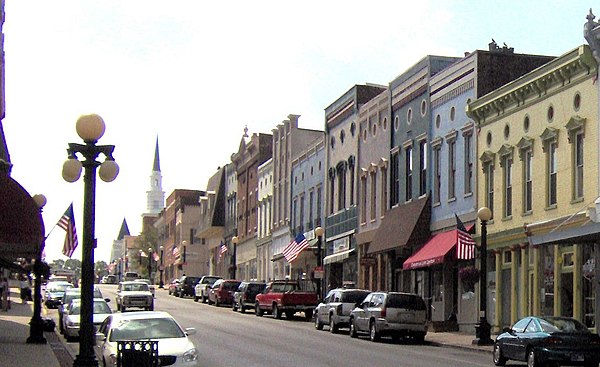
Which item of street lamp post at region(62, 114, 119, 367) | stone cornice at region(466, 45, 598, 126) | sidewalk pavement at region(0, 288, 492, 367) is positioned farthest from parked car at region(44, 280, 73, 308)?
street lamp post at region(62, 114, 119, 367)

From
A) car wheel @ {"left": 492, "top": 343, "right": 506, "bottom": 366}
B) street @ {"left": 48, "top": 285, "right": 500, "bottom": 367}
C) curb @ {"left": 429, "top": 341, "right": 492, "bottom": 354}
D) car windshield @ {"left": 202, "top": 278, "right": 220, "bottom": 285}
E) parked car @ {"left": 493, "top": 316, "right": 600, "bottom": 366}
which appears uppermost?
car windshield @ {"left": 202, "top": 278, "right": 220, "bottom": 285}

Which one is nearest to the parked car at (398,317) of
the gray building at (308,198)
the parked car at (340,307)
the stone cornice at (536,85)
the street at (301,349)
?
the street at (301,349)

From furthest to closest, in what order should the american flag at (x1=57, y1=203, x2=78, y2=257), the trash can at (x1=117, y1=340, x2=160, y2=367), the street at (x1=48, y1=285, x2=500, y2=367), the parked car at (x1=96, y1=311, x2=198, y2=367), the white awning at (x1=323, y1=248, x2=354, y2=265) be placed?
the white awning at (x1=323, y1=248, x2=354, y2=265)
the american flag at (x1=57, y1=203, x2=78, y2=257)
the street at (x1=48, y1=285, x2=500, y2=367)
the parked car at (x1=96, y1=311, x2=198, y2=367)
the trash can at (x1=117, y1=340, x2=160, y2=367)

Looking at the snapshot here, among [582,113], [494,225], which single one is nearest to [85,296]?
[582,113]

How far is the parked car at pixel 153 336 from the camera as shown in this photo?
59.8 ft

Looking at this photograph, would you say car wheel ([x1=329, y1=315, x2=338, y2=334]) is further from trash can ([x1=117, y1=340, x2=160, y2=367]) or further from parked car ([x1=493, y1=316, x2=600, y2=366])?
trash can ([x1=117, y1=340, x2=160, y2=367])

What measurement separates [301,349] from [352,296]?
1048 cm

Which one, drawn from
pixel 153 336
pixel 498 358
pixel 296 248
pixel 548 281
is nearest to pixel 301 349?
pixel 498 358

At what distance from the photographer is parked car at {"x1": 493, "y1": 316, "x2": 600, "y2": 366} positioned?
2289 centimetres

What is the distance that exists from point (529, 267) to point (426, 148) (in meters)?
10.2

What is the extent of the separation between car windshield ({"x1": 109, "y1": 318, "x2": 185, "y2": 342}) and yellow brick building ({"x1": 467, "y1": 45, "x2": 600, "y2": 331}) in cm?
1169

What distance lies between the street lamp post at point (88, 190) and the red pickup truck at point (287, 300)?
3176cm

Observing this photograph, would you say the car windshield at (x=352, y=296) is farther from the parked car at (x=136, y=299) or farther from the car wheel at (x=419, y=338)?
the parked car at (x=136, y=299)

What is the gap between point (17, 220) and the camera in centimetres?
2562
